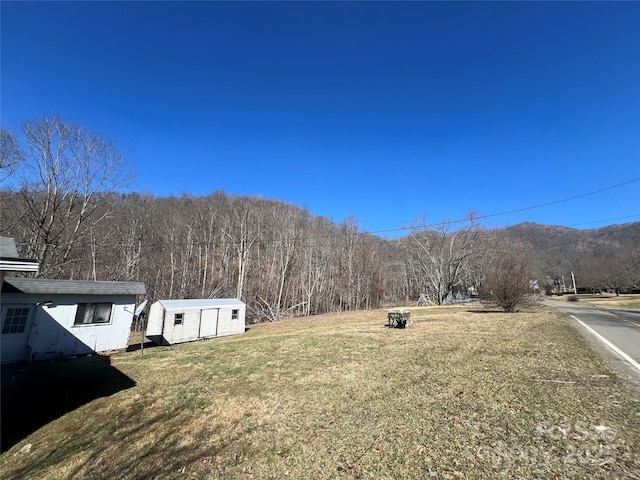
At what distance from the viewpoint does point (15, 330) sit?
1210 centimetres

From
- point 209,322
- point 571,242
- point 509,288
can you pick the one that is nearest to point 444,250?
point 509,288

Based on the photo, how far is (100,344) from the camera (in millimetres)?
14039

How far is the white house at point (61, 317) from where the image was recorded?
1202cm

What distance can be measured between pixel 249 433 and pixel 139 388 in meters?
4.91

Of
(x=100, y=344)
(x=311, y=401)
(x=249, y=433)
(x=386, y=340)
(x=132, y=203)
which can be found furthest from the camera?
(x=132, y=203)

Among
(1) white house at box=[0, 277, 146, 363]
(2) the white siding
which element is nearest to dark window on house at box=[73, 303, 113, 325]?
(1) white house at box=[0, 277, 146, 363]

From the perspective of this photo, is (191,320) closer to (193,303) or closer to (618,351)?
(193,303)

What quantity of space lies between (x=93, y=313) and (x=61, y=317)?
3.86 ft

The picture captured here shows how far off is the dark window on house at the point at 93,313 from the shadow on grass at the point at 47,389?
217 cm

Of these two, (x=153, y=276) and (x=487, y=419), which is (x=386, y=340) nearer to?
(x=487, y=419)

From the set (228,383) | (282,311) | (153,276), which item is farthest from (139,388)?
(153,276)

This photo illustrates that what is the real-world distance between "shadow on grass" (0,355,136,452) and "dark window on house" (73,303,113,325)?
217 centimetres

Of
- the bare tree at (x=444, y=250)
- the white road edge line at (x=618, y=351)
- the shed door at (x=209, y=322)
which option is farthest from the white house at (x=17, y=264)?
the bare tree at (x=444, y=250)

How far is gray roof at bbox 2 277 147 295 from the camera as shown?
40.0 feet
